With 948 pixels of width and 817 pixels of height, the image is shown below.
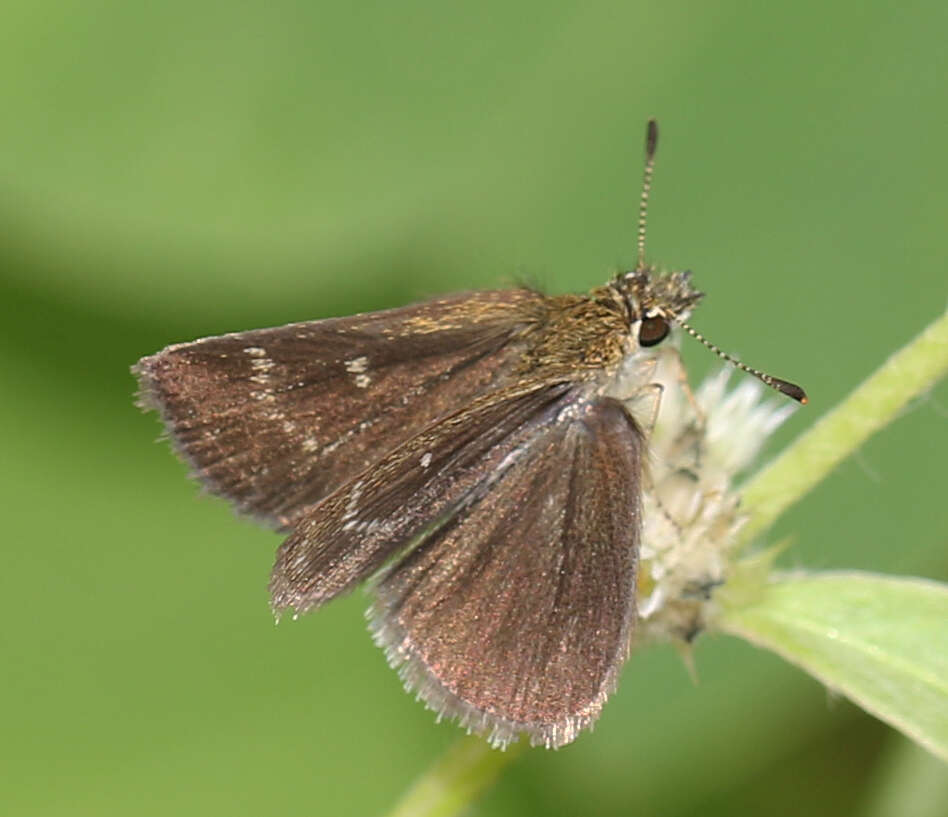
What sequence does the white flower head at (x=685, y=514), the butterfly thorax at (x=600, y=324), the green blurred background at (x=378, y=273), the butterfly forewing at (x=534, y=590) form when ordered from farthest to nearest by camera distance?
the green blurred background at (x=378, y=273) < the white flower head at (x=685, y=514) < the butterfly thorax at (x=600, y=324) < the butterfly forewing at (x=534, y=590)

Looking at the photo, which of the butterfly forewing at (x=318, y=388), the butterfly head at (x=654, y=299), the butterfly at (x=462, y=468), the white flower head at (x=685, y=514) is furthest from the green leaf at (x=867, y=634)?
the butterfly forewing at (x=318, y=388)

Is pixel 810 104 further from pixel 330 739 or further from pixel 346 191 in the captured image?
pixel 330 739

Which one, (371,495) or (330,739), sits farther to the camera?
(330,739)

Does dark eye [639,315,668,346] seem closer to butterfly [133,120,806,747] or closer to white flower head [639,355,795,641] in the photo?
butterfly [133,120,806,747]

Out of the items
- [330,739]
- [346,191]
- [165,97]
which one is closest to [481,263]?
[346,191]

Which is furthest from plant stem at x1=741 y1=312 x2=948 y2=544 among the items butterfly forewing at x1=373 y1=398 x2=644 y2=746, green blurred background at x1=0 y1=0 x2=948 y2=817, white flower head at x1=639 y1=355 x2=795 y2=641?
green blurred background at x1=0 y1=0 x2=948 y2=817

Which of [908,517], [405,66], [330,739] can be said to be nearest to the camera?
[908,517]

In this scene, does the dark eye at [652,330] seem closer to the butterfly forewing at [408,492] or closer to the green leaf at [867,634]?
the butterfly forewing at [408,492]

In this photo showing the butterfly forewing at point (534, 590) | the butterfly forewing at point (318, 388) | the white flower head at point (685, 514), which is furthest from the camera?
the white flower head at point (685, 514)

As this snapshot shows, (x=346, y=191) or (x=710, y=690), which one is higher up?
(x=346, y=191)
